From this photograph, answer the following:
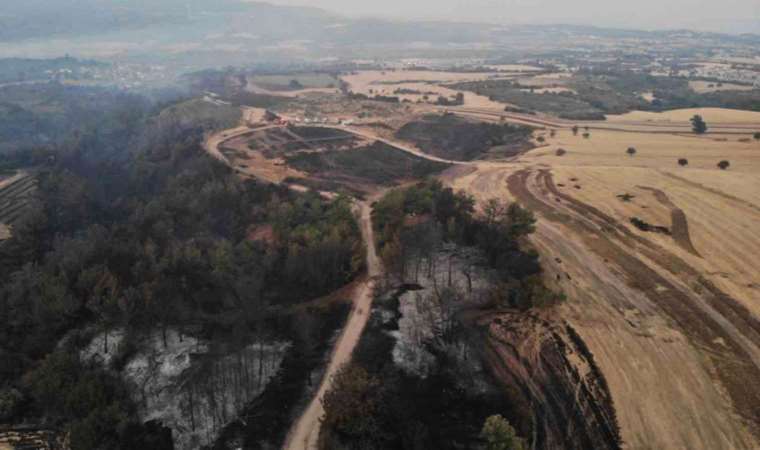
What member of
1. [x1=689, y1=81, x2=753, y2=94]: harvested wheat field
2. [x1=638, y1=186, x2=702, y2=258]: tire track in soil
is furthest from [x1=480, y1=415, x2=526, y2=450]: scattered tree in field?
[x1=689, y1=81, x2=753, y2=94]: harvested wheat field

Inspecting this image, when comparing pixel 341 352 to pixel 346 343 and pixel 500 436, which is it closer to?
pixel 346 343

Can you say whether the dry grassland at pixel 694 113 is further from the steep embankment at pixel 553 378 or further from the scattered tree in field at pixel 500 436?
the scattered tree in field at pixel 500 436

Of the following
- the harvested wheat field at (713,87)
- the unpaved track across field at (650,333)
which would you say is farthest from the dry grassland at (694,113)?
the unpaved track across field at (650,333)

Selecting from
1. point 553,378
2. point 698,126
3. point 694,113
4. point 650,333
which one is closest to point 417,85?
point 694,113

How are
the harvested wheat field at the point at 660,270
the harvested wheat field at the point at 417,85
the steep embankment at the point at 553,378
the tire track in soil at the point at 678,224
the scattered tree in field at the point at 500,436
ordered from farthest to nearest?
the harvested wheat field at the point at 417,85, the tire track in soil at the point at 678,224, the harvested wheat field at the point at 660,270, the steep embankment at the point at 553,378, the scattered tree in field at the point at 500,436

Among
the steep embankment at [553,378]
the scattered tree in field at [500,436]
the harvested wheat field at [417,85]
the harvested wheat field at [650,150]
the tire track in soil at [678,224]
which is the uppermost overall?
the harvested wheat field at [417,85]

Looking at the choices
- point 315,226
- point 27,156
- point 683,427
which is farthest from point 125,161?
point 683,427
